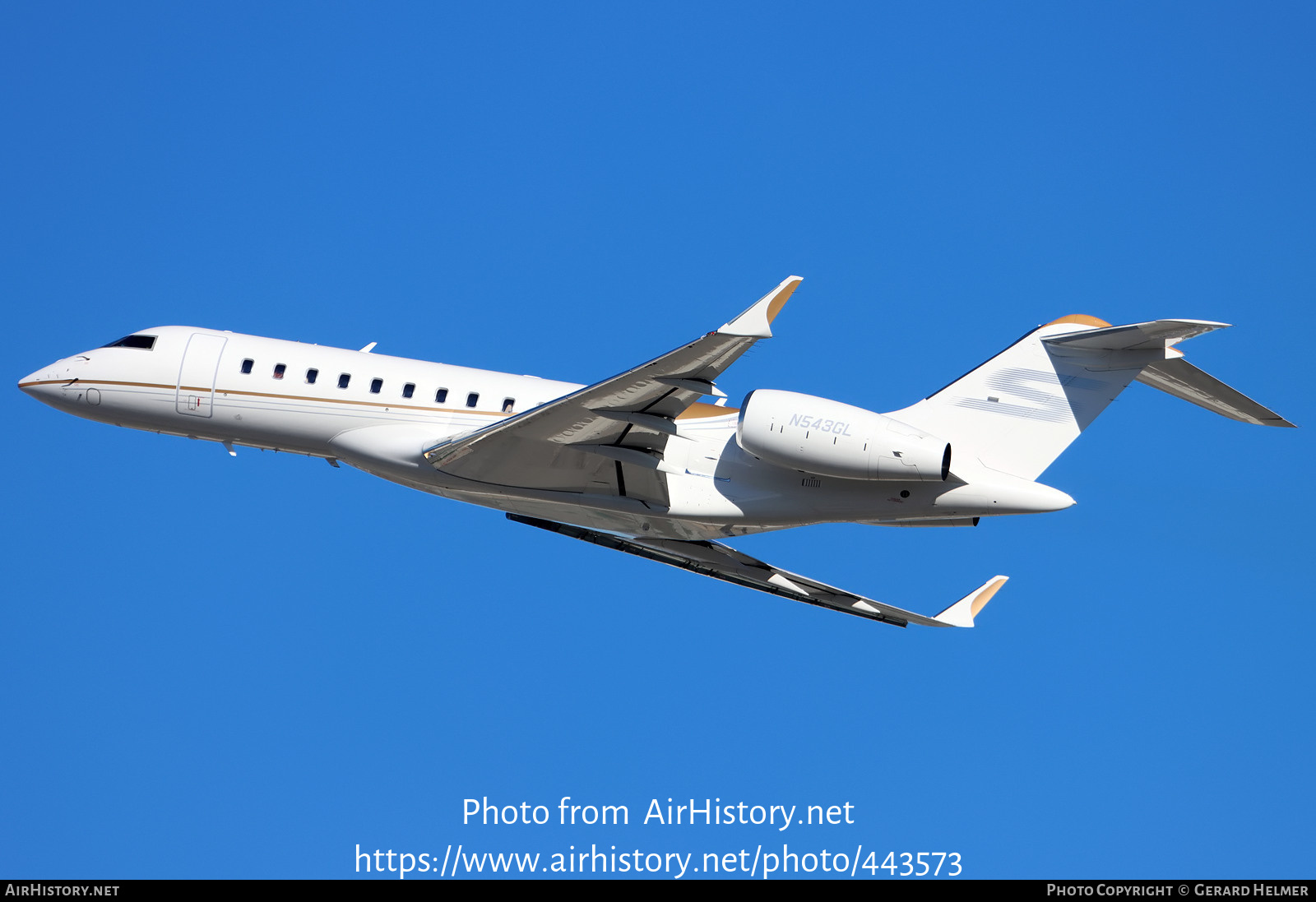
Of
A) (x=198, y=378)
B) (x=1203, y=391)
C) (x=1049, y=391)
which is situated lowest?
(x=1203, y=391)

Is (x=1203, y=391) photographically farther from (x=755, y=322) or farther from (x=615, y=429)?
(x=615, y=429)

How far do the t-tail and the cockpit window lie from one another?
12583 millimetres

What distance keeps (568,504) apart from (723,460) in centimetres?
249

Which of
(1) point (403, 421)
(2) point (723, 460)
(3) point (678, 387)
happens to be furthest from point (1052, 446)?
(1) point (403, 421)

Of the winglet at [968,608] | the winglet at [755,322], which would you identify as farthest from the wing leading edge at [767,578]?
the winglet at [755,322]

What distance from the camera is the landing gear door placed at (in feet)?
71.9

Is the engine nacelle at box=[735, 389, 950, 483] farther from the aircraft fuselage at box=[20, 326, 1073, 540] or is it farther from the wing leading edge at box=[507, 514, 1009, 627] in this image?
the wing leading edge at box=[507, 514, 1009, 627]

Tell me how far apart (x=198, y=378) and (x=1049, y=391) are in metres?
13.5

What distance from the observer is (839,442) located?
59.5ft

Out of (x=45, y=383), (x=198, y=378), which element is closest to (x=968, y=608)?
(x=198, y=378)

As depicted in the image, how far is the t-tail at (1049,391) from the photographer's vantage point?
18.8 m

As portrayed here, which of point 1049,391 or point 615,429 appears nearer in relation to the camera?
point 615,429

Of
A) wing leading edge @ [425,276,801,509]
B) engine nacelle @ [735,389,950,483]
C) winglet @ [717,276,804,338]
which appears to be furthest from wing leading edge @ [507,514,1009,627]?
winglet @ [717,276,804,338]
